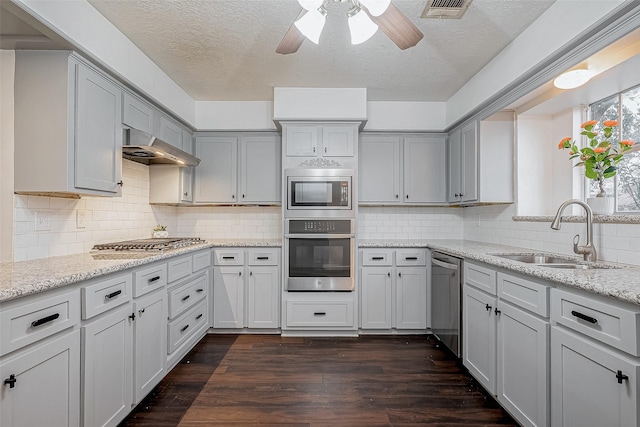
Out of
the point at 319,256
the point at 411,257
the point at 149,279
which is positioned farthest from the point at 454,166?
the point at 149,279

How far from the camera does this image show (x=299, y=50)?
100 inches

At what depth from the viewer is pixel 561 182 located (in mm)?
2621

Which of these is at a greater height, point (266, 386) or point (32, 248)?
point (32, 248)

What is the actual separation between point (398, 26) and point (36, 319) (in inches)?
81.2

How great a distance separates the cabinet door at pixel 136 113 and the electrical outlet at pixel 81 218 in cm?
→ 74

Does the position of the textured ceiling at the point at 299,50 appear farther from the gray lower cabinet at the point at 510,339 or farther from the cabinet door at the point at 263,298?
the cabinet door at the point at 263,298

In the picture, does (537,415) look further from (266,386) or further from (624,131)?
(624,131)

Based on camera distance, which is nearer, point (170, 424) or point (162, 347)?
point (170, 424)

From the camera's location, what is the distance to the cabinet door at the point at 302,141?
3.28 meters

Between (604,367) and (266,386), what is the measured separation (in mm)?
1933

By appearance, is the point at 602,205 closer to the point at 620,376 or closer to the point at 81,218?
the point at 620,376

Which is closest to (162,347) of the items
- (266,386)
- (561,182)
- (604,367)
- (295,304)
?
(266,386)

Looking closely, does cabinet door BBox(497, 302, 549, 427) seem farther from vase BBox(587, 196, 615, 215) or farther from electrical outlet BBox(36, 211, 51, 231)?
electrical outlet BBox(36, 211, 51, 231)

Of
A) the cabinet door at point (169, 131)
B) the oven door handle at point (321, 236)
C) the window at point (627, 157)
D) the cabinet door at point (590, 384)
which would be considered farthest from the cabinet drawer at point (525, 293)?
the cabinet door at point (169, 131)
